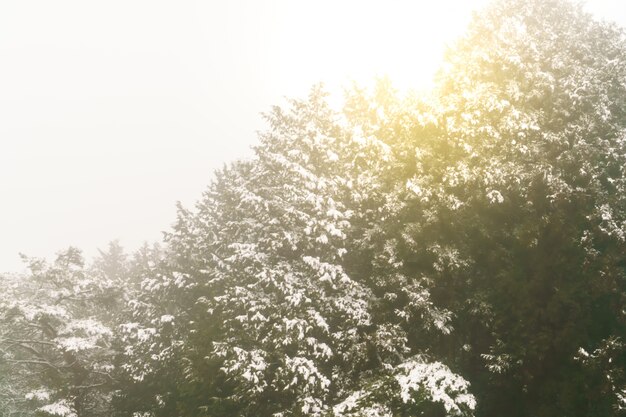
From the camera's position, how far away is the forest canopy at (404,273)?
13711 mm

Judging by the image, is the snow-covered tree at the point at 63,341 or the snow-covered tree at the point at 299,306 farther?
the snow-covered tree at the point at 63,341

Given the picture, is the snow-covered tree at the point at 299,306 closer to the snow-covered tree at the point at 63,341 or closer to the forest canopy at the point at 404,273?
the forest canopy at the point at 404,273

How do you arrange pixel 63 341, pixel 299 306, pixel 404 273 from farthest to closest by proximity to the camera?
1. pixel 63 341
2. pixel 404 273
3. pixel 299 306

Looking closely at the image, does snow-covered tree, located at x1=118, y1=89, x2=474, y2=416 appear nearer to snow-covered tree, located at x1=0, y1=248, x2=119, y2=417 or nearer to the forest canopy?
the forest canopy

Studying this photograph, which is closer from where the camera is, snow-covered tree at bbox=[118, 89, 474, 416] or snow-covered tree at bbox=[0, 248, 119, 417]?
snow-covered tree at bbox=[118, 89, 474, 416]

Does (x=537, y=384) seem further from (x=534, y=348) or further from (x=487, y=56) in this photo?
(x=487, y=56)

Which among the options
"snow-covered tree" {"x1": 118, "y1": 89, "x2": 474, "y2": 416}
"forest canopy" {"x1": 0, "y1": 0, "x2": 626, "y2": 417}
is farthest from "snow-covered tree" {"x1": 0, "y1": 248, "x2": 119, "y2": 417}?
"snow-covered tree" {"x1": 118, "y1": 89, "x2": 474, "y2": 416}

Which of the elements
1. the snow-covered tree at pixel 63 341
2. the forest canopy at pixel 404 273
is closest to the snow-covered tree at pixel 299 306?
the forest canopy at pixel 404 273

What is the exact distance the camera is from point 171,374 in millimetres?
18094

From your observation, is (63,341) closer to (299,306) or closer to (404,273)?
(299,306)

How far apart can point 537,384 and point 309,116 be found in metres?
14.1

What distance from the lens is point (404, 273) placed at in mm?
15461

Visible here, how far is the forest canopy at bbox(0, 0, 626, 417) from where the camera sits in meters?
13.7

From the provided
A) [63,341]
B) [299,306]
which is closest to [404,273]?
[299,306]
